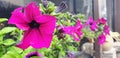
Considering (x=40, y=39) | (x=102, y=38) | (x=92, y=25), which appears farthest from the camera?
(x=102, y=38)

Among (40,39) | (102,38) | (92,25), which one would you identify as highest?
(40,39)

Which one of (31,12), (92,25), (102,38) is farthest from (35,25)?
(102,38)

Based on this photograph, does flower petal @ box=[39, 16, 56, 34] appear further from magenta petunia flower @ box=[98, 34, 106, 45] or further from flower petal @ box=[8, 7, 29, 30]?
magenta petunia flower @ box=[98, 34, 106, 45]

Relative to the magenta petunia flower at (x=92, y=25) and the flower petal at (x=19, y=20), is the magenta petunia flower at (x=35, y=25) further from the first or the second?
the magenta petunia flower at (x=92, y=25)

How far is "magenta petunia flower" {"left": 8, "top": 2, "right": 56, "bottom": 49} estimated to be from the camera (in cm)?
67

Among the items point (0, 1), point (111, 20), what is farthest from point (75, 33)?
point (111, 20)

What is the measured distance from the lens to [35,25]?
2.26 feet

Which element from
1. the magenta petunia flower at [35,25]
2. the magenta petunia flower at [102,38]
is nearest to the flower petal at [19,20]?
the magenta petunia flower at [35,25]

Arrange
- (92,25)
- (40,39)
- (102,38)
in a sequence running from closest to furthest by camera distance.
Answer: (40,39), (92,25), (102,38)

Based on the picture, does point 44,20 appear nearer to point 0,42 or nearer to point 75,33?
point 0,42

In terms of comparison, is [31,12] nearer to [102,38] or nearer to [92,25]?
[92,25]

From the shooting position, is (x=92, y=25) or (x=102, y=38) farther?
(x=102, y=38)

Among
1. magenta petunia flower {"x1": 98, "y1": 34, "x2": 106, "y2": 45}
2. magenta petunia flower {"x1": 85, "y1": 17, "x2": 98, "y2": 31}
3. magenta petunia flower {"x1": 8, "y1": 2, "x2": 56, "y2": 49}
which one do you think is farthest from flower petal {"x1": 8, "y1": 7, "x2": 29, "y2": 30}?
magenta petunia flower {"x1": 98, "y1": 34, "x2": 106, "y2": 45}

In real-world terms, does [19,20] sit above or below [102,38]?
above
